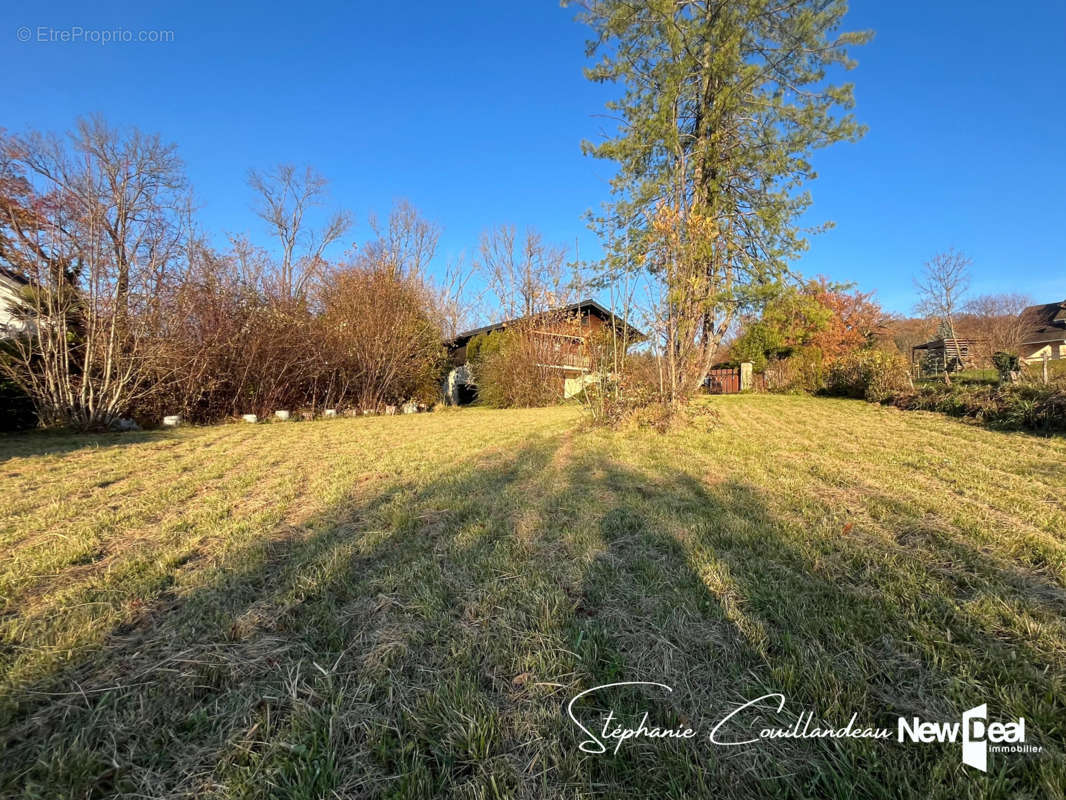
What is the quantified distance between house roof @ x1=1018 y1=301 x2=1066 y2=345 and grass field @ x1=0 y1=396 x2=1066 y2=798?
40369mm

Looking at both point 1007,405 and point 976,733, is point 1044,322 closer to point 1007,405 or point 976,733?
point 1007,405

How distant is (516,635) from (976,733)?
1.43 meters

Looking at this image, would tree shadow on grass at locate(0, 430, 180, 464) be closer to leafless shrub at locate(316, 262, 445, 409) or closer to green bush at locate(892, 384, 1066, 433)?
leafless shrub at locate(316, 262, 445, 409)

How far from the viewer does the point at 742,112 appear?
10.9 metres

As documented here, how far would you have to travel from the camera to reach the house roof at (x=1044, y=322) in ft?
94.7

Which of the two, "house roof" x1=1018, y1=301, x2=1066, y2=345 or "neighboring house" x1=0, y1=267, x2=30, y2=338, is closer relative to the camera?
"neighboring house" x1=0, y1=267, x2=30, y2=338

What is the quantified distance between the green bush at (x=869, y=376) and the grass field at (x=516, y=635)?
9679mm

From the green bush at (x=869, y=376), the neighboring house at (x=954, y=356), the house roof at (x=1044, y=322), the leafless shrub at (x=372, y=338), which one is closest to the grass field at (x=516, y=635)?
Answer: the green bush at (x=869, y=376)

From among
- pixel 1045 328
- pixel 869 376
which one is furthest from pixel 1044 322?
pixel 869 376

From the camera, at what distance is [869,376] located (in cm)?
1239

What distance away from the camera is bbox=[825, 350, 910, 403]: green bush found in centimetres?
1141

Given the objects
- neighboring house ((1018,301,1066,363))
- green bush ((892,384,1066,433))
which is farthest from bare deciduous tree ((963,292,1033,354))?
green bush ((892,384,1066,433))

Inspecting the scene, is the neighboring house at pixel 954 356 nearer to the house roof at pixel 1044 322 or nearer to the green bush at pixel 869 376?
the green bush at pixel 869 376

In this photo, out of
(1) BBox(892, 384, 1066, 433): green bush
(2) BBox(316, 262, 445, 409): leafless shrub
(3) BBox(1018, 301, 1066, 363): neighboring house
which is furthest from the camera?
(3) BBox(1018, 301, 1066, 363): neighboring house
